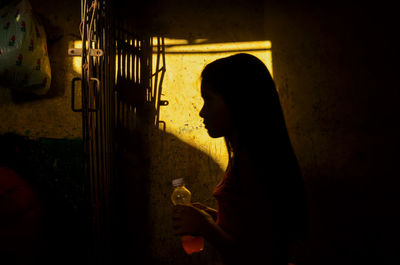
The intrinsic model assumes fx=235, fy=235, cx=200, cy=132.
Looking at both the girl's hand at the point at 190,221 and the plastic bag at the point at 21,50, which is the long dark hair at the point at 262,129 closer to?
the girl's hand at the point at 190,221

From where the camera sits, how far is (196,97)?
7.46ft

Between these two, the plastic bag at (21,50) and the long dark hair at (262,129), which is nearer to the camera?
the long dark hair at (262,129)

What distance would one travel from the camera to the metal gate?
1.75 meters

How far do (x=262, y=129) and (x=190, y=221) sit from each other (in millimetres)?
523

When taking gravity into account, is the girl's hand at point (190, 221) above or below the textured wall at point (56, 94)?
below

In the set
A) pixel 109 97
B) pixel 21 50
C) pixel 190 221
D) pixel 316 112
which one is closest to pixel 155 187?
pixel 109 97

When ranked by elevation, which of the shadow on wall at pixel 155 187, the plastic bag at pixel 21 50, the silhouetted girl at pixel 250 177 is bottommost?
the shadow on wall at pixel 155 187

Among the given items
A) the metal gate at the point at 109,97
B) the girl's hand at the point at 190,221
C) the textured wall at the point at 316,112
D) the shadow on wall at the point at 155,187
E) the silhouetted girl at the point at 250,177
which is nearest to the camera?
the silhouetted girl at the point at 250,177

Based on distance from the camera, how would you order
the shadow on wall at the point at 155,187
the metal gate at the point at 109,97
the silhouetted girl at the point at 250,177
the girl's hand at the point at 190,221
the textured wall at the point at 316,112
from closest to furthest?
the silhouetted girl at the point at 250,177 < the girl's hand at the point at 190,221 < the metal gate at the point at 109,97 < the textured wall at the point at 316,112 < the shadow on wall at the point at 155,187

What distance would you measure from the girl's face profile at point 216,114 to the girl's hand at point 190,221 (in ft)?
1.24

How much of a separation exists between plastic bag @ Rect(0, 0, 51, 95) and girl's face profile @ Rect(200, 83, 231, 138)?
5.29ft

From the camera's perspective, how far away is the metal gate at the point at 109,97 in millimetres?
1755

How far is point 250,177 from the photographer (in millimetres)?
908

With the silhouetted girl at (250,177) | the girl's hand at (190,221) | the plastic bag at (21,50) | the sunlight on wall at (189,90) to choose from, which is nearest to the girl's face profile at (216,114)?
the silhouetted girl at (250,177)
